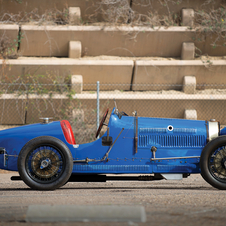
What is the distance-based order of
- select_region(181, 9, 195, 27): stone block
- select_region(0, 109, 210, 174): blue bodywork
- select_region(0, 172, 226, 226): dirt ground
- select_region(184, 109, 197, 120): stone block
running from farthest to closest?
select_region(181, 9, 195, 27): stone block → select_region(184, 109, 197, 120): stone block → select_region(0, 109, 210, 174): blue bodywork → select_region(0, 172, 226, 226): dirt ground

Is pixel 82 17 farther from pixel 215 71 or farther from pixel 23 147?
pixel 23 147

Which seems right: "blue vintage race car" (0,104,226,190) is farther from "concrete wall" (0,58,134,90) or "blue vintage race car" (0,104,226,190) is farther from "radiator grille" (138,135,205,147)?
"concrete wall" (0,58,134,90)

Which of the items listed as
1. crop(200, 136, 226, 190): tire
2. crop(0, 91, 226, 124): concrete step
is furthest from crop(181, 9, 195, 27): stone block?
crop(200, 136, 226, 190): tire

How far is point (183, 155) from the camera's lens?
4844mm

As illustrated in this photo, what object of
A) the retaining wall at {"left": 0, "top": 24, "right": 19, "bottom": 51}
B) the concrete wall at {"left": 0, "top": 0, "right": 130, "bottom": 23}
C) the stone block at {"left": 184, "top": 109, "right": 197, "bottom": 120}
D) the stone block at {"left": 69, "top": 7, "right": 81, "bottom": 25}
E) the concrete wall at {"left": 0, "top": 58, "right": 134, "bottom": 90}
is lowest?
the stone block at {"left": 184, "top": 109, "right": 197, "bottom": 120}

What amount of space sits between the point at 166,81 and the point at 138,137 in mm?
5819

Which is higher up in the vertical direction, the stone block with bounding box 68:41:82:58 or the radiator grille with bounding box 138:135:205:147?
the stone block with bounding box 68:41:82:58

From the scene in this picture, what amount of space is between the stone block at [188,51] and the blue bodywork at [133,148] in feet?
20.2

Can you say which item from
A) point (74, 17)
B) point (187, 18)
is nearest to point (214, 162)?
point (187, 18)

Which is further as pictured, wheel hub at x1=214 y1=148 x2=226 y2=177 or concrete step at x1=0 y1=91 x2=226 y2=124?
concrete step at x1=0 y1=91 x2=226 y2=124

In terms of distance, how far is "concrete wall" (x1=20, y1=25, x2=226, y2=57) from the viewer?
10.5m

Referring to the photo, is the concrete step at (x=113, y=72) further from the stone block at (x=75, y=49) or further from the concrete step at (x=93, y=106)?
the concrete step at (x=93, y=106)

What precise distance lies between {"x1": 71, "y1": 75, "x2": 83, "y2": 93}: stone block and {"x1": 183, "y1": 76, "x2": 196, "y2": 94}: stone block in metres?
3.04

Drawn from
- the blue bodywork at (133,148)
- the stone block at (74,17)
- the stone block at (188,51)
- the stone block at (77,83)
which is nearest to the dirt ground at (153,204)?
the blue bodywork at (133,148)
